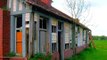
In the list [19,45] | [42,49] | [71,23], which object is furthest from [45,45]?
[71,23]

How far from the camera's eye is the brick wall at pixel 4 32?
13.0m

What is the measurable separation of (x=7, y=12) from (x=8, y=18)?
343 mm

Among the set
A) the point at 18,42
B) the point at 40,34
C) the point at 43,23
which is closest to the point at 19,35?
the point at 18,42

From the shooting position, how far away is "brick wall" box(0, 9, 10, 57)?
42.5ft

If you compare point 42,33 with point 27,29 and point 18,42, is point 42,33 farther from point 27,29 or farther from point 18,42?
point 18,42

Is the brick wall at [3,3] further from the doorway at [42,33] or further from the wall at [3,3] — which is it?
the doorway at [42,33]

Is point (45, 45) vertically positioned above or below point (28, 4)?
below

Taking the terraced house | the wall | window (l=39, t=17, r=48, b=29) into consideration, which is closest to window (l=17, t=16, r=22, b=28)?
the terraced house

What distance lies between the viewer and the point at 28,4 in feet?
41.6

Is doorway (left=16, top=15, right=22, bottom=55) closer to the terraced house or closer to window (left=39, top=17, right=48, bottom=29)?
the terraced house

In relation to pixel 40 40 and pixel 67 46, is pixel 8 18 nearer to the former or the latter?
pixel 40 40

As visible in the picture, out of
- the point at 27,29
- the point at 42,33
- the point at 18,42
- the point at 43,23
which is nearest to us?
the point at 27,29

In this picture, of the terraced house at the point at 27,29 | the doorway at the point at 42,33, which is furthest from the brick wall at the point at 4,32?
the doorway at the point at 42,33

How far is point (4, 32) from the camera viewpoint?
43.1 ft
